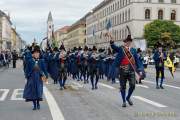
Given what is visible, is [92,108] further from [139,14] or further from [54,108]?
[139,14]

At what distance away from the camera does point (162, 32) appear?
308 ft

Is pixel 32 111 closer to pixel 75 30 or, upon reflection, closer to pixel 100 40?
pixel 100 40

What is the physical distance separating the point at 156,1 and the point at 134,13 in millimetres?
5851

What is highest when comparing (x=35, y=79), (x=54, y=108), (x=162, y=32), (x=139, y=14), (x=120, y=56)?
(x=139, y=14)

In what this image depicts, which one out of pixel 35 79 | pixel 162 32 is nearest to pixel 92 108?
pixel 35 79

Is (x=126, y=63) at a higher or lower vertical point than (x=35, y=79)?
higher

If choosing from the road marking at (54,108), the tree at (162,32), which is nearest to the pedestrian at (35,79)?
the road marking at (54,108)

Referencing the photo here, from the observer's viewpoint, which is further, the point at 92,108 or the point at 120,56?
the point at 120,56

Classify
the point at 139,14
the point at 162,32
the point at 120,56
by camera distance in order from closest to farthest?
the point at 120,56
the point at 162,32
the point at 139,14

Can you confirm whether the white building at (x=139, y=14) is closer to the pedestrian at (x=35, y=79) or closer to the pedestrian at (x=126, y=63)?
the pedestrian at (x=126, y=63)

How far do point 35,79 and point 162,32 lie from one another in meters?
82.2

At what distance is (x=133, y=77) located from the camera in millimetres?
13625

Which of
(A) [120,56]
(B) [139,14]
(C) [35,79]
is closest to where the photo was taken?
(C) [35,79]

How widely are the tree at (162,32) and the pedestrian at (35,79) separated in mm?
79287
